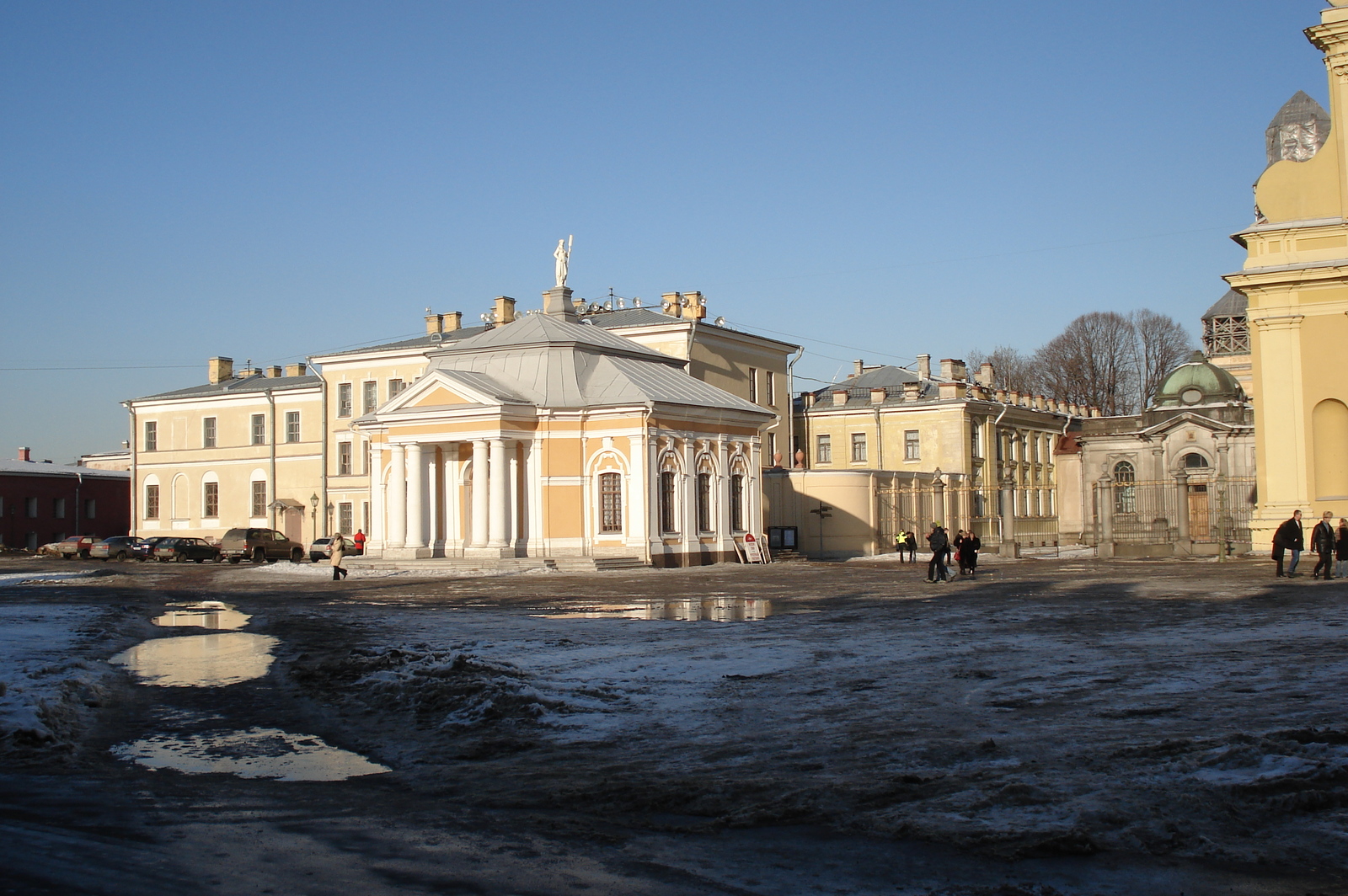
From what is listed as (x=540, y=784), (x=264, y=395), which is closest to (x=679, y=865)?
(x=540, y=784)

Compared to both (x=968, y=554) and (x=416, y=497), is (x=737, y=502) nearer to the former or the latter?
(x=416, y=497)

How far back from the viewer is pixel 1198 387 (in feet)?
163

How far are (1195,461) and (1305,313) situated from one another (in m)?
20.3

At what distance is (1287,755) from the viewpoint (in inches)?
284

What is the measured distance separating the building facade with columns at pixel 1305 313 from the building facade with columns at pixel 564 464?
1691cm

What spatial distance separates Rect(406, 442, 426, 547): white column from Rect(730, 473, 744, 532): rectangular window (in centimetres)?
995

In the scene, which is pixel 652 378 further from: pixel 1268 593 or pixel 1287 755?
pixel 1287 755

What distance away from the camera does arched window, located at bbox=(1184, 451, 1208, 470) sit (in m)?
47.9

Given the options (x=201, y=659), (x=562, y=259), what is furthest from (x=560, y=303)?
(x=201, y=659)

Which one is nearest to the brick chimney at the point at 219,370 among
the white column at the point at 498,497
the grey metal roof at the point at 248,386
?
the grey metal roof at the point at 248,386

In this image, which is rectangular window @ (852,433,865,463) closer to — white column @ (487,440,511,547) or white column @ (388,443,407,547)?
white column @ (487,440,511,547)

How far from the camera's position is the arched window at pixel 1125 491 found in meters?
43.7

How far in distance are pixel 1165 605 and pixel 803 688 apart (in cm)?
950

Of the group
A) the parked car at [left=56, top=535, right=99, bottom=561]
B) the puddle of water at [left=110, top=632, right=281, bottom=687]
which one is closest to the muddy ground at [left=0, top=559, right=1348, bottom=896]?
the puddle of water at [left=110, top=632, right=281, bottom=687]
